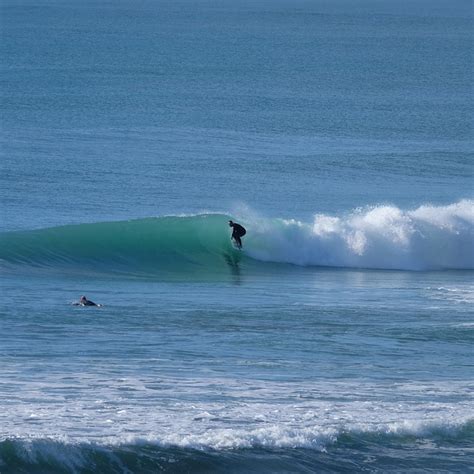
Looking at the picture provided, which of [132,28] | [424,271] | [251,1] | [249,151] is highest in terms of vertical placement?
[251,1]

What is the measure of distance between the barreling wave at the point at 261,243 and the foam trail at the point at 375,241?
18mm

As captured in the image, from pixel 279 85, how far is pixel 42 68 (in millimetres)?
11032

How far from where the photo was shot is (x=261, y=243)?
25281mm

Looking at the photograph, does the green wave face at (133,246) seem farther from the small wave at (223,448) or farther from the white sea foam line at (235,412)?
the small wave at (223,448)

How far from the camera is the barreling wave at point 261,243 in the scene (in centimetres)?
2367

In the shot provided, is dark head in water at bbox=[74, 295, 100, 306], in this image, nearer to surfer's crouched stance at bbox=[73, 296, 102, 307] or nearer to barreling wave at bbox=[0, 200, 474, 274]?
surfer's crouched stance at bbox=[73, 296, 102, 307]

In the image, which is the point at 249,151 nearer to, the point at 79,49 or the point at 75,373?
the point at 75,373

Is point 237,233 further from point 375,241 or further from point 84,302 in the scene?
point 84,302

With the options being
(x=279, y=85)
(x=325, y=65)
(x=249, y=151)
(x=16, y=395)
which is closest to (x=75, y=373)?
(x=16, y=395)

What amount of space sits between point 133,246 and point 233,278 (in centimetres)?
279

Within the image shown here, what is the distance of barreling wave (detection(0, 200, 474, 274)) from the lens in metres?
23.7

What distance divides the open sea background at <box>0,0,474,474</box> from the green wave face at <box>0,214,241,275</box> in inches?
2.2

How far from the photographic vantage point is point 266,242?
25297mm

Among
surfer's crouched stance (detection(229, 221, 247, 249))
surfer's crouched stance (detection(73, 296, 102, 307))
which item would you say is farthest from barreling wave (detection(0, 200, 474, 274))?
surfer's crouched stance (detection(73, 296, 102, 307))
